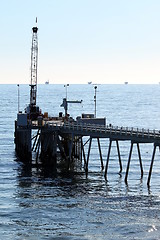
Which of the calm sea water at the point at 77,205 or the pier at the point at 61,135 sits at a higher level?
the pier at the point at 61,135

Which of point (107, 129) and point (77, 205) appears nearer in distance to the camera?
point (77, 205)

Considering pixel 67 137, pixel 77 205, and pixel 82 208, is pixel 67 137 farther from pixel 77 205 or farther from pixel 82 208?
→ pixel 82 208

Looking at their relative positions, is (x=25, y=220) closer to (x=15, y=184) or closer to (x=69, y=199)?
(x=69, y=199)

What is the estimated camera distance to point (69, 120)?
96438 millimetres

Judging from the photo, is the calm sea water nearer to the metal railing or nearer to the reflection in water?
the reflection in water

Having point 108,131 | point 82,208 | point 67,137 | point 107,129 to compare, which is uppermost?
point 107,129

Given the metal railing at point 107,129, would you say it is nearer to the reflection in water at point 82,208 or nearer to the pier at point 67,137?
the pier at point 67,137

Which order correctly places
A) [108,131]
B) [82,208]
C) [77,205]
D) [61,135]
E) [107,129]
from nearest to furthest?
[82,208] → [77,205] → [108,131] → [107,129] → [61,135]

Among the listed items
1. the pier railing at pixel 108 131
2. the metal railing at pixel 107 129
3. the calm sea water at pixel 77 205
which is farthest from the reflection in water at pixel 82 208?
the metal railing at pixel 107 129

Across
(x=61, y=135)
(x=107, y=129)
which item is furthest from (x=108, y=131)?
(x=61, y=135)

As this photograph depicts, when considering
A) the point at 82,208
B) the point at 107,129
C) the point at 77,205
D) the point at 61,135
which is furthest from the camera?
the point at 61,135

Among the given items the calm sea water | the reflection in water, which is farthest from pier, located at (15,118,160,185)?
the reflection in water

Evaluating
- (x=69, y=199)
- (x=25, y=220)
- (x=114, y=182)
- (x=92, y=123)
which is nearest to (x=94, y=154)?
(x=92, y=123)

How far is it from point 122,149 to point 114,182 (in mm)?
38390
